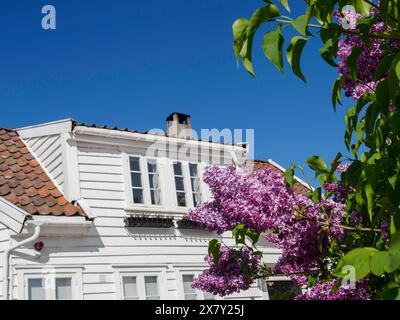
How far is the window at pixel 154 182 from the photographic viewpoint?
11773mm

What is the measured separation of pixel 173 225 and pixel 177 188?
0.95 m

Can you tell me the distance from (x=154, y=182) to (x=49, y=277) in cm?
326

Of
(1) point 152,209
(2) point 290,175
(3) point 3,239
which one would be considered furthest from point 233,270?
(1) point 152,209

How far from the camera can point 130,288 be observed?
1070 centimetres

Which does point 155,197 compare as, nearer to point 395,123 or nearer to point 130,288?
point 130,288

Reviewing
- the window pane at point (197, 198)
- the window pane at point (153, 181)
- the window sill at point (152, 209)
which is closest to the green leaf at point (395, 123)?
the window sill at point (152, 209)

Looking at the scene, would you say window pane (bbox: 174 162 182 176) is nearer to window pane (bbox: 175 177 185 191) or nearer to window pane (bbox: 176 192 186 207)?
window pane (bbox: 175 177 185 191)

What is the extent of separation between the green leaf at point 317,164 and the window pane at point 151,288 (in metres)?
7.97

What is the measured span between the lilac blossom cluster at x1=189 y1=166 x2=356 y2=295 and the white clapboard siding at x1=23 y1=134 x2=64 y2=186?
7470 mm

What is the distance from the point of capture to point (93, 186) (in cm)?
1095

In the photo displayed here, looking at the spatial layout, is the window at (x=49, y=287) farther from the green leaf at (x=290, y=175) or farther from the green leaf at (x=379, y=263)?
the green leaf at (x=379, y=263)

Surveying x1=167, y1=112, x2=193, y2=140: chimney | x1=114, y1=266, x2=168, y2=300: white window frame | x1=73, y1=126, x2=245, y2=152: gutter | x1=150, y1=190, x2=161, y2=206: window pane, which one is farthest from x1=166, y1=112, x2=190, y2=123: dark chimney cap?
x1=114, y1=266, x2=168, y2=300: white window frame
